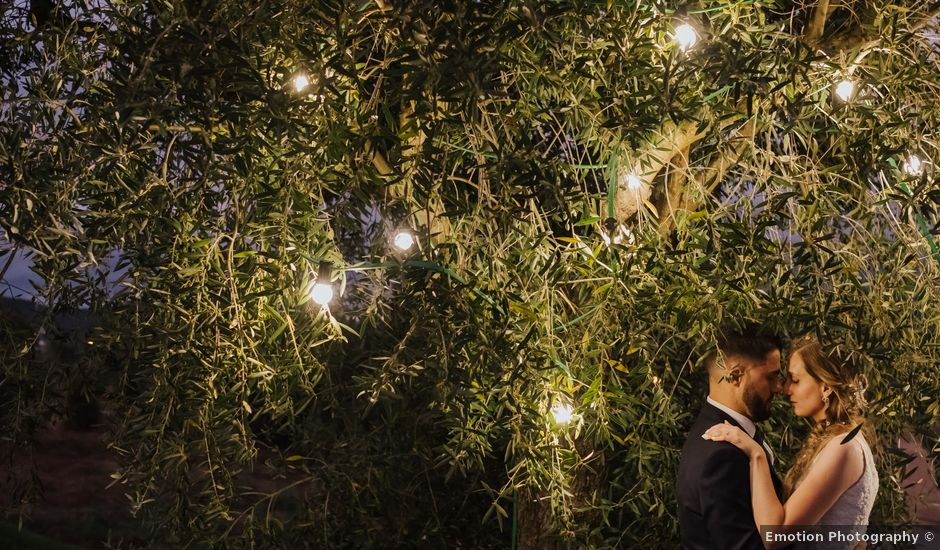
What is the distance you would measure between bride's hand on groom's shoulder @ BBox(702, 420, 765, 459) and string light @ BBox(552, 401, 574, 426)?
0.44m

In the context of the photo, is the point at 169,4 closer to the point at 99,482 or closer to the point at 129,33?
the point at 129,33

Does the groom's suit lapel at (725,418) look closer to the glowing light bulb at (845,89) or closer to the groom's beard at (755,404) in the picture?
the groom's beard at (755,404)

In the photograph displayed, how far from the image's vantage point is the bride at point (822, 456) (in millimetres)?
2883

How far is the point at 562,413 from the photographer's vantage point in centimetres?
301

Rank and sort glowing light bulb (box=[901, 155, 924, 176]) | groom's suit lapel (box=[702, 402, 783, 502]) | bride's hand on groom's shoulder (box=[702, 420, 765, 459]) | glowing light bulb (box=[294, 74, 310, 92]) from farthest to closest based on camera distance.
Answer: glowing light bulb (box=[901, 155, 924, 176]) < groom's suit lapel (box=[702, 402, 783, 502]) < bride's hand on groom's shoulder (box=[702, 420, 765, 459]) < glowing light bulb (box=[294, 74, 310, 92])

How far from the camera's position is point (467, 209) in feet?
8.83

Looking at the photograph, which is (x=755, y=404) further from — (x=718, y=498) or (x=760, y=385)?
(x=718, y=498)

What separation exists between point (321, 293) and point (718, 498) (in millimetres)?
1398

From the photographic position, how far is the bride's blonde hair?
304 centimetres

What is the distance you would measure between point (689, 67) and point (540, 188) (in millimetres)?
605

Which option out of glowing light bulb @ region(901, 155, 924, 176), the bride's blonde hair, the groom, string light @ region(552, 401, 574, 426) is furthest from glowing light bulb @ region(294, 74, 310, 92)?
glowing light bulb @ region(901, 155, 924, 176)

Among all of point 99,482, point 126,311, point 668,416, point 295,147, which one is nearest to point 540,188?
point 295,147

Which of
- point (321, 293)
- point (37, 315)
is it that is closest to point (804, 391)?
point (321, 293)

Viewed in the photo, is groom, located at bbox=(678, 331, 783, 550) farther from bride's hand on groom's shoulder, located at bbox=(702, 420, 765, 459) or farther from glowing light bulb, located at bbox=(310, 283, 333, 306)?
glowing light bulb, located at bbox=(310, 283, 333, 306)
